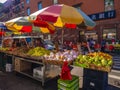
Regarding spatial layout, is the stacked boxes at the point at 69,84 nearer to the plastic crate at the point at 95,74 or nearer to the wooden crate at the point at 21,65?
the plastic crate at the point at 95,74

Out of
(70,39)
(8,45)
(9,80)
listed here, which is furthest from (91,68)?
(70,39)

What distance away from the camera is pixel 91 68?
16.4 feet

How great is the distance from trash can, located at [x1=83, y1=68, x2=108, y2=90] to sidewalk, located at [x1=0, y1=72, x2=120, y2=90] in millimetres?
1280

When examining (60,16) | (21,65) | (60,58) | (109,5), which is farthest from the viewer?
(109,5)

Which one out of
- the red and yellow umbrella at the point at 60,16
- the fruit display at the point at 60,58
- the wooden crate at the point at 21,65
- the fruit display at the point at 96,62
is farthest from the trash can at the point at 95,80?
the wooden crate at the point at 21,65

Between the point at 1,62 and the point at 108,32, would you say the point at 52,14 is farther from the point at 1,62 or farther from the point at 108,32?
the point at 108,32

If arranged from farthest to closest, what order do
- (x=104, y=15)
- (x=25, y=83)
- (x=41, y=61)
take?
(x=104, y=15), (x=25, y=83), (x=41, y=61)

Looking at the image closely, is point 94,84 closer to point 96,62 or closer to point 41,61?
point 96,62

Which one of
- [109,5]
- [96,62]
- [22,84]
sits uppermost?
[109,5]

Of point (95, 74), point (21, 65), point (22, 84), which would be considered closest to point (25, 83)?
point (22, 84)

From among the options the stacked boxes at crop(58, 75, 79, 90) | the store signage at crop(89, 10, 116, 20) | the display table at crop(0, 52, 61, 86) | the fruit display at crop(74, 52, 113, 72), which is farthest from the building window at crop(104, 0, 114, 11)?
the stacked boxes at crop(58, 75, 79, 90)

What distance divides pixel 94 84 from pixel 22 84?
3270mm

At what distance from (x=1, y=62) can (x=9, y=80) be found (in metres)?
2.78

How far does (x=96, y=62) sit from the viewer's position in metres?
5.04
